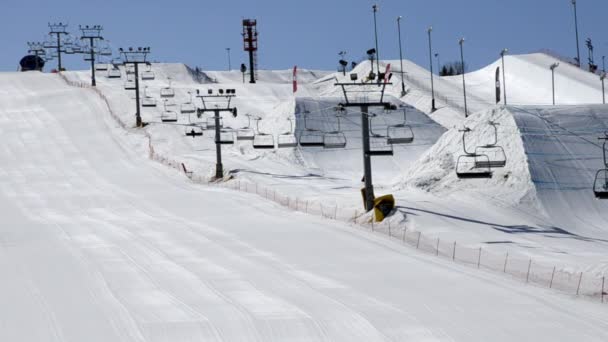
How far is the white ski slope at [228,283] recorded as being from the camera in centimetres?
2194

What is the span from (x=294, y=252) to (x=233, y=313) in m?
9.59

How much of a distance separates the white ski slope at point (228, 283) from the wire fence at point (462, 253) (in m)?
1.01

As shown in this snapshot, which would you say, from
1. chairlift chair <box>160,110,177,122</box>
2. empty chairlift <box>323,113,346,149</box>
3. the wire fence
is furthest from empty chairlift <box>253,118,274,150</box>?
chairlift chair <box>160,110,177,122</box>

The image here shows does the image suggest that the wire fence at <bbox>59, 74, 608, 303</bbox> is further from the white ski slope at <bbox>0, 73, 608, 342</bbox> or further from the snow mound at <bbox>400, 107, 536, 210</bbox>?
the snow mound at <bbox>400, 107, 536, 210</bbox>

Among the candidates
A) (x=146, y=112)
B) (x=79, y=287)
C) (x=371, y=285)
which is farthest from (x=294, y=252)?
(x=146, y=112)

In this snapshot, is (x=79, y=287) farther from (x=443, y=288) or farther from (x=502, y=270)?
(x=502, y=270)

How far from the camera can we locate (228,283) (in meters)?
27.3

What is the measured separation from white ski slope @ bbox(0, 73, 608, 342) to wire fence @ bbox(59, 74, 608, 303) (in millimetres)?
1005

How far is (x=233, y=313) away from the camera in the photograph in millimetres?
23406

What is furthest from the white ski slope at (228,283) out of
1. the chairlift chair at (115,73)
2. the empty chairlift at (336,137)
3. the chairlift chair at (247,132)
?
the chairlift chair at (115,73)

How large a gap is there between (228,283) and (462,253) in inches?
358

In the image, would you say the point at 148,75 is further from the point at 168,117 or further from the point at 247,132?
the point at 247,132

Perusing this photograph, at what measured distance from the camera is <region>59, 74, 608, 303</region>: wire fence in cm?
2758

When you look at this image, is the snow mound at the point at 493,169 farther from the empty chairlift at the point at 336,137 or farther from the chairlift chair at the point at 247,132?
the chairlift chair at the point at 247,132
